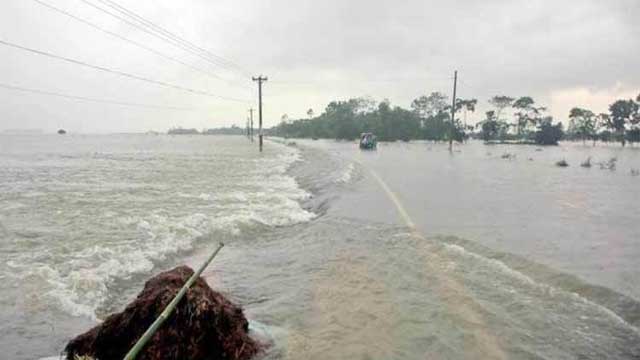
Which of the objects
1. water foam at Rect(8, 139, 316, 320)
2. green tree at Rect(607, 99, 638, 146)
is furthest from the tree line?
water foam at Rect(8, 139, 316, 320)

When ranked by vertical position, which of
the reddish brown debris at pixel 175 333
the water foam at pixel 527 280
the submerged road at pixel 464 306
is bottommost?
the water foam at pixel 527 280

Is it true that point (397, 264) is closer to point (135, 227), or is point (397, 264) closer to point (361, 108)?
point (135, 227)

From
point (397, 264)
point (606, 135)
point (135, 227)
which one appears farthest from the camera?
point (606, 135)

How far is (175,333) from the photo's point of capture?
15.8ft

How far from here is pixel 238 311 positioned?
552 cm

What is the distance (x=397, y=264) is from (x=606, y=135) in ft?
386

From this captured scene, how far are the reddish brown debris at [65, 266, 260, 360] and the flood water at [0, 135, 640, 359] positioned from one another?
1.39 ft

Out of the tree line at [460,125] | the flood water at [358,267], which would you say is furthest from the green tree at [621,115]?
the flood water at [358,267]

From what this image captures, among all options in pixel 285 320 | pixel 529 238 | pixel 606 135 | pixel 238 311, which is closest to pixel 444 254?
pixel 529 238

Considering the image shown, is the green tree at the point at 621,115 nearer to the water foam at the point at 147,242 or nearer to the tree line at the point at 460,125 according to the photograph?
the tree line at the point at 460,125

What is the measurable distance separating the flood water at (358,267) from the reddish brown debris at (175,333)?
1.39 feet

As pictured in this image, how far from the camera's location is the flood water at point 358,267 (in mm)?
5547

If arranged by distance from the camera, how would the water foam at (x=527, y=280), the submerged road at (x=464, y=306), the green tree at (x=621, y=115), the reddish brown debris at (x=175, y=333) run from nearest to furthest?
the reddish brown debris at (x=175, y=333) < the submerged road at (x=464, y=306) < the water foam at (x=527, y=280) < the green tree at (x=621, y=115)

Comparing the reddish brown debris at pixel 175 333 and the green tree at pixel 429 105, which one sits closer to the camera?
the reddish brown debris at pixel 175 333
